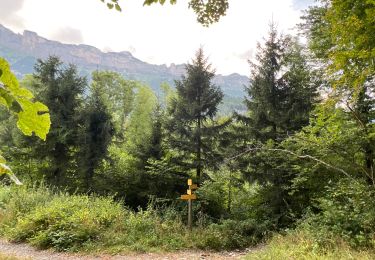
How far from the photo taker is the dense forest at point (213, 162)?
8.23m

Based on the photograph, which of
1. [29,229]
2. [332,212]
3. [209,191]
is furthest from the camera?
[209,191]

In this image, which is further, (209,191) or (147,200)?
(147,200)

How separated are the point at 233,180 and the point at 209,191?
61.6 inches

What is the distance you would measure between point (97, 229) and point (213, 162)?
227 inches

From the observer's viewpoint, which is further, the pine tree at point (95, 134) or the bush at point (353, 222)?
the pine tree at point (95, 134)

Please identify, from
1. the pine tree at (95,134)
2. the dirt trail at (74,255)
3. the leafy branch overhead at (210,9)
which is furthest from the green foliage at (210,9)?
the pine tree at (95,134)

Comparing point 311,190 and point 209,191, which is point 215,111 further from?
point 311,190

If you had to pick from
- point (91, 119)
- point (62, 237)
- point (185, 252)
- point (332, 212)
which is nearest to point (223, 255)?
point (185, 252)

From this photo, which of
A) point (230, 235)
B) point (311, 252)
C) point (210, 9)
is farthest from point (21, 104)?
point (230, 235)

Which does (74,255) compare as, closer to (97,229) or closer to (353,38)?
(97,229)

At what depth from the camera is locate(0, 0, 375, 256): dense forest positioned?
8.23 metres

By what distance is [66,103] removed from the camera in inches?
571

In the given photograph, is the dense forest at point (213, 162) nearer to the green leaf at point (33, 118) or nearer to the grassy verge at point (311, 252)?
the grassy verge at point (311, 252)

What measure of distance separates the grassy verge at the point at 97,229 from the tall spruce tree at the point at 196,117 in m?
3.24
